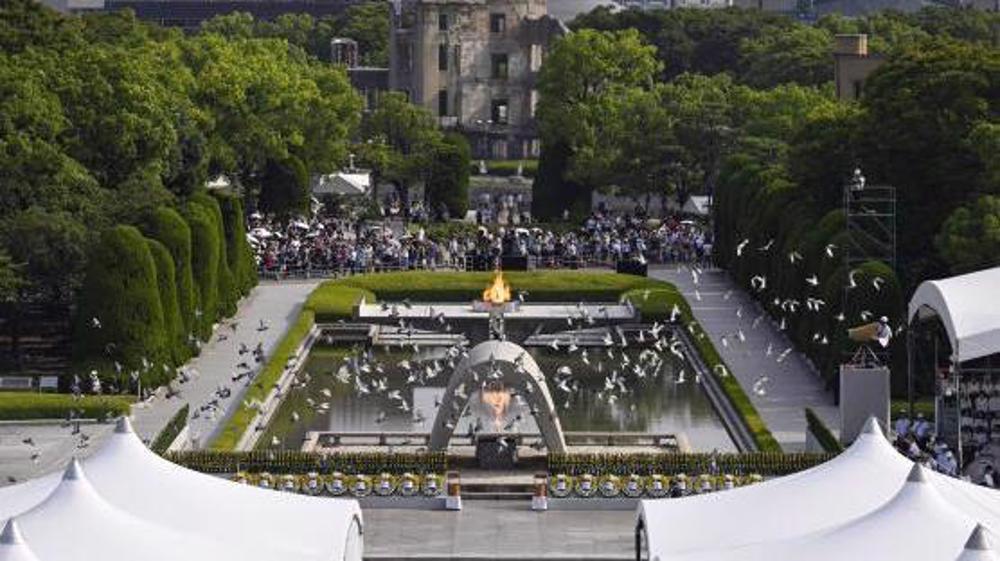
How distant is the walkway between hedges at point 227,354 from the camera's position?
57.0 m

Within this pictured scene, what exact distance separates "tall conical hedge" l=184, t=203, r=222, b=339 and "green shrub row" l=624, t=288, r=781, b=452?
11666mm

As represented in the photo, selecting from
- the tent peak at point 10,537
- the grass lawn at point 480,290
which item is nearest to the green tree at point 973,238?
the grass lawn at point 480,290

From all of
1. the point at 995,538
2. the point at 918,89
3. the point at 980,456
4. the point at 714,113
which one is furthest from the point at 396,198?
the point at 995,538

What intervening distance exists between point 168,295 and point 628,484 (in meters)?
18.4

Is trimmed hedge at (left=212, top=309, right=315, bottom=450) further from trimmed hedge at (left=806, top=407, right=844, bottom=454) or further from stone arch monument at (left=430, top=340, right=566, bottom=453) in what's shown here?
trimmed hedge at (left=806, top=407, right=844, bottom=454)

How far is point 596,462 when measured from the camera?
161 feet

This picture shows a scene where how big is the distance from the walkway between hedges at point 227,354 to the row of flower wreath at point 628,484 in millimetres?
9662

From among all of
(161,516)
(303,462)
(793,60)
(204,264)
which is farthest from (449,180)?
(161,516)

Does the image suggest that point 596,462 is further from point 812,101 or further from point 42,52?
point 812,101

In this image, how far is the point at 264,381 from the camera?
203ft

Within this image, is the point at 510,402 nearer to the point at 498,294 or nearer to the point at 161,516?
the point at 498,294

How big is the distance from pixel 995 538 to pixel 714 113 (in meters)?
68.2

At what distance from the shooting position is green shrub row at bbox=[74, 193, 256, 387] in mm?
60594

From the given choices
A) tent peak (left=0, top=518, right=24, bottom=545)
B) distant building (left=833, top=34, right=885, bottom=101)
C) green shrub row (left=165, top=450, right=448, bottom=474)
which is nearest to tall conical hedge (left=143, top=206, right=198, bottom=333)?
green shrub row (left=165, top=450, right=448, bottom=474)
